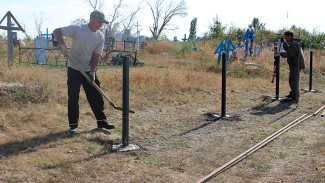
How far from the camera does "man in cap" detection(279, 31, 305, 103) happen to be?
929 cm

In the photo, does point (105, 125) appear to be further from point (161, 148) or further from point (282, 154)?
point (282, 154)

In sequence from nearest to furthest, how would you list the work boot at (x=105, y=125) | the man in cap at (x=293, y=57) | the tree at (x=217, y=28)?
the work boot at (x=105, y=125) < the man in cap at (x=293, y=57) < the tree at (x=217, y=28)

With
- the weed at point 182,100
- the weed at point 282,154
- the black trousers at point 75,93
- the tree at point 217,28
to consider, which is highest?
the tree at point 217,28

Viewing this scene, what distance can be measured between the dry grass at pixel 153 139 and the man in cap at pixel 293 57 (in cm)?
50

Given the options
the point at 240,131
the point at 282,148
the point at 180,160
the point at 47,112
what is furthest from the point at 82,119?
the point at 282,148

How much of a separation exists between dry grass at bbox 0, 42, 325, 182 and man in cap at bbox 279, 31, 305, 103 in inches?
19.9

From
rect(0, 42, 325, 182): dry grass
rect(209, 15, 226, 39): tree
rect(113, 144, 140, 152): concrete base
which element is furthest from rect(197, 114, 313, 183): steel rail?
rect(209, 15, 226, 39): tree

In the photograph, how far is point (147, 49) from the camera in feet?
93.7

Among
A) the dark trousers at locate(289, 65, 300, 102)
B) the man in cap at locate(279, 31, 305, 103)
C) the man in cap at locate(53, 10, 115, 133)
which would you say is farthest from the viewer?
the dark trousers at locate(289, 65, 300, 102)

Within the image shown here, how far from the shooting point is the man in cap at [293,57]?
366 inches

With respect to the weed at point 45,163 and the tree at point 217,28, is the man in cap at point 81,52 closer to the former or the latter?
the weed at point 45,163

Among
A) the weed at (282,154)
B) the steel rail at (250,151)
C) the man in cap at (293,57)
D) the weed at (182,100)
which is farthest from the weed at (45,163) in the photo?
the man in cap at (293,57)

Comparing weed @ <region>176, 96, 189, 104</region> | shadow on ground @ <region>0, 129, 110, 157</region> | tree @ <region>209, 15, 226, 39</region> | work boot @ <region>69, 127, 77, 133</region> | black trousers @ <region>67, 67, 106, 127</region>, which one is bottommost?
shadow on ground @ <region>0, 129, 110, 157</region>

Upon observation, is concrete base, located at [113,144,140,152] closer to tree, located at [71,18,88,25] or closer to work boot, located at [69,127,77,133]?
work boot, located at [69,127,77,133]
